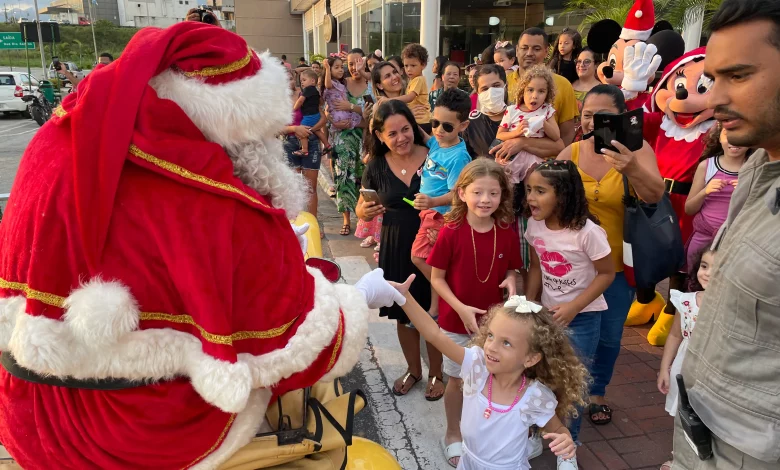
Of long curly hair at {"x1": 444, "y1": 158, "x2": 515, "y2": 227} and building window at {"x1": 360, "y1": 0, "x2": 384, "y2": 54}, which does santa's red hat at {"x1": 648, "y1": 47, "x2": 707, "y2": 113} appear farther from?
building window at {"x1": 360, "y1": 0, "x2": 384, "y2": 54}

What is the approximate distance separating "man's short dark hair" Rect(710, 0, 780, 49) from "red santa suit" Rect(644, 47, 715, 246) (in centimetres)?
235

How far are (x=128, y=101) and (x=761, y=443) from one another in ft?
5.36

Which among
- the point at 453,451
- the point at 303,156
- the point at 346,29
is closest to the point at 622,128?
the point at 453,451

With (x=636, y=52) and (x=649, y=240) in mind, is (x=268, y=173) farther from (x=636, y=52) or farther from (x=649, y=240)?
(x=636, y=52)

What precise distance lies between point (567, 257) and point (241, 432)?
6.04 feet

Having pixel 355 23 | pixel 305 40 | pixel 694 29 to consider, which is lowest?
pixel 694 29

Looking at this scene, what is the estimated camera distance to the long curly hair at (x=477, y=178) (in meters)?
2.71

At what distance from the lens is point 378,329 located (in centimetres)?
412

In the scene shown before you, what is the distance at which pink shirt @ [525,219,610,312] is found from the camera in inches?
102

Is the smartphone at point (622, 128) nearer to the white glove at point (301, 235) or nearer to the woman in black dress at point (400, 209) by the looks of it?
the woman in black dress at point (400, 209)

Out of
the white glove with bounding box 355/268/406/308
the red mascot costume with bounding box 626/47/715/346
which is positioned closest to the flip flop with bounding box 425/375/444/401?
the white glove with bounding box 355/268/406/308

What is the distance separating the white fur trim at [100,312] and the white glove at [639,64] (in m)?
4.08

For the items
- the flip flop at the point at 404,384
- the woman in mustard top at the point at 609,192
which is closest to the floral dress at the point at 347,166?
the flip flop at the point at 404,384

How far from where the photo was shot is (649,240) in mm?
2588
